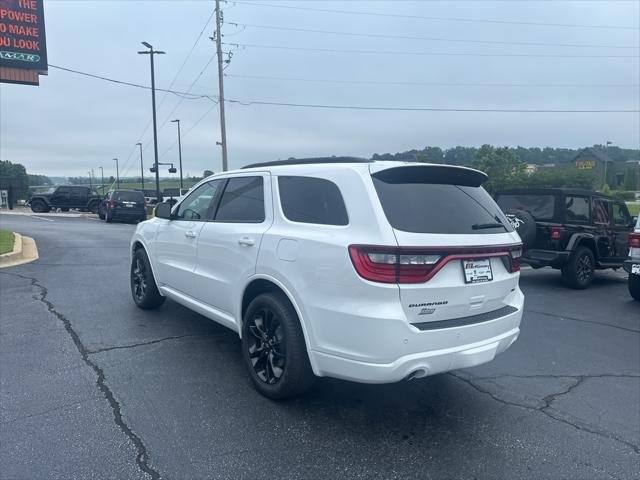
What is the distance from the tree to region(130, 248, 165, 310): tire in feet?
106

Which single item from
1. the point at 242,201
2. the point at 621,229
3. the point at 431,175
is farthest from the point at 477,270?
the point at 621,229

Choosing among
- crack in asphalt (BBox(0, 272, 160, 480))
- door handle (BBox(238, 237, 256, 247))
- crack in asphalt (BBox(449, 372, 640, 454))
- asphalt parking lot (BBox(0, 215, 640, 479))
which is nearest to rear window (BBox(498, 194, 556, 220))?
asphalt parking lot (BBox(0, 215, 640, 479))

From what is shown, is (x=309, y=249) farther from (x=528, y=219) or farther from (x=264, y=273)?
(x=528, y=219)

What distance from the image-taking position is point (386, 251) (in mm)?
3033

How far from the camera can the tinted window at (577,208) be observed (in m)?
9.31

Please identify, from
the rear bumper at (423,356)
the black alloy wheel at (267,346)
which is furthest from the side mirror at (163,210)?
the rear bumper at (423,356)

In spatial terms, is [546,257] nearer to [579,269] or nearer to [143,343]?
[579,269]

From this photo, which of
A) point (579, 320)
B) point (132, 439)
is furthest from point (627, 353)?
point (132, 439)

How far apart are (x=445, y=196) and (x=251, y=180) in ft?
5.71

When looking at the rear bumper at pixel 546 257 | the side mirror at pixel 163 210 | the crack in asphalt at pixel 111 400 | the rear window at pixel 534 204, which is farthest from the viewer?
the rear window at pixel 534 204

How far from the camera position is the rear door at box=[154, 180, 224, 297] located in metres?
4.89

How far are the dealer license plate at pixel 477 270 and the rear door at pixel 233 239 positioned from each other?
154cm

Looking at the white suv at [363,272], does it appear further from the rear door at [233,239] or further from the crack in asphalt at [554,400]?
the crack in asphalt at [554,400]

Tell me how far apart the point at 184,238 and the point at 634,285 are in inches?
287
